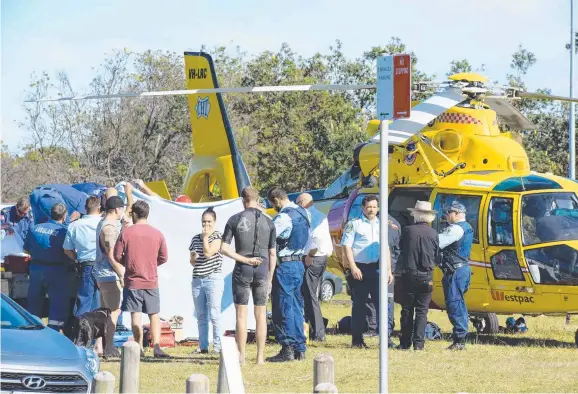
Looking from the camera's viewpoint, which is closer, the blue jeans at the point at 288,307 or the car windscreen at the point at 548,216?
the blue jeans at the point at 288,307

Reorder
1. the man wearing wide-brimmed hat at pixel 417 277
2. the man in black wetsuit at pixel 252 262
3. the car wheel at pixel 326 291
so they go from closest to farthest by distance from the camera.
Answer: the man in black wetsuit at pixel 252 262 → the man wearing wide-brimmed hat at pixel 417 277 → the car wheel at pixel 326 291

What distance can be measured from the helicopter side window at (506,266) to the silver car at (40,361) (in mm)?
6810

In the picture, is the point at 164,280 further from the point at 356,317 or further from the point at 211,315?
the point at 356,317

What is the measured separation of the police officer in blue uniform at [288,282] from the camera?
11.5 meters

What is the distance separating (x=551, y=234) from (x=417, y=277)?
6.46ft

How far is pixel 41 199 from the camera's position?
1416 cm

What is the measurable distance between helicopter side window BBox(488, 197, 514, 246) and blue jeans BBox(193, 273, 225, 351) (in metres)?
3.80

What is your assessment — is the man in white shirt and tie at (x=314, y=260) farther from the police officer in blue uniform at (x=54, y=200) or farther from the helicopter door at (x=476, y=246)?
the police officer in blue uniform at (x=54, y=200)

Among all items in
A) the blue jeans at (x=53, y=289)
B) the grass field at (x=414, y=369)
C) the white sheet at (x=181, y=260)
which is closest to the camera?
the grass field at (x=414, y=369)

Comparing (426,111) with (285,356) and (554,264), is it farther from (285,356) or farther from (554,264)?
(285,356)

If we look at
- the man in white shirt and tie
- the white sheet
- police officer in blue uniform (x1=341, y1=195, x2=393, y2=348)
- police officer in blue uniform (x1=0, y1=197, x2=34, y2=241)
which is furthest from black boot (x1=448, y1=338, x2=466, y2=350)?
police officer in blue uniform (x1=0, y1=197, x2=34, y2=241)

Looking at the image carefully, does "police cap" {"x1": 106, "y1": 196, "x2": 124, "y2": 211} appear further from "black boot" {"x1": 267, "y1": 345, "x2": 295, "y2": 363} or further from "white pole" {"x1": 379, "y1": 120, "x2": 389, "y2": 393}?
"white pole" {"x1": 379, "y1": 120, "x2": 389, "y2": 393}

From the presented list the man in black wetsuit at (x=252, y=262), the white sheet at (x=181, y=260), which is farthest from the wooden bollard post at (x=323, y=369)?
the white sheet at (x=181, y=260)

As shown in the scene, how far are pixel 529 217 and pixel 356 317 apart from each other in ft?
8.68
